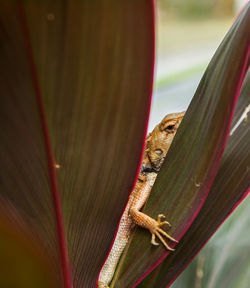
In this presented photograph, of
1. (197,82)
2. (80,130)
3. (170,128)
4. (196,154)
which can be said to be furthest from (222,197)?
(197,82)

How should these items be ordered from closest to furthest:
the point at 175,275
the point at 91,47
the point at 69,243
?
1. the point at 91,47
2. the point at 69,243
3. the point at 175,275

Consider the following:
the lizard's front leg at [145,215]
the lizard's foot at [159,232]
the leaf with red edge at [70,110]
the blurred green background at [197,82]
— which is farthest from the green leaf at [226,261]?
the leaf with red edge at [70,110]

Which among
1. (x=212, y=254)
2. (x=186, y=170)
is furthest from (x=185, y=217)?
(x=212, y=254)

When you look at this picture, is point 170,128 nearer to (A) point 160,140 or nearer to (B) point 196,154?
(A) point 160,140

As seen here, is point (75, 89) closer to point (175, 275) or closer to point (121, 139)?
point (121, 139)

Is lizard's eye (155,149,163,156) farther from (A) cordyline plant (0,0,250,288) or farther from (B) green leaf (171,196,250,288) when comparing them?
(A) cordyline plant (0,0,250,288)

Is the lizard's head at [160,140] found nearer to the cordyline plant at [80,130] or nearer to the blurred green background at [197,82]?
the blurred green background at [197,82]

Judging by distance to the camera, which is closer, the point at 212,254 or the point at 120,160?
the point at 120,160
